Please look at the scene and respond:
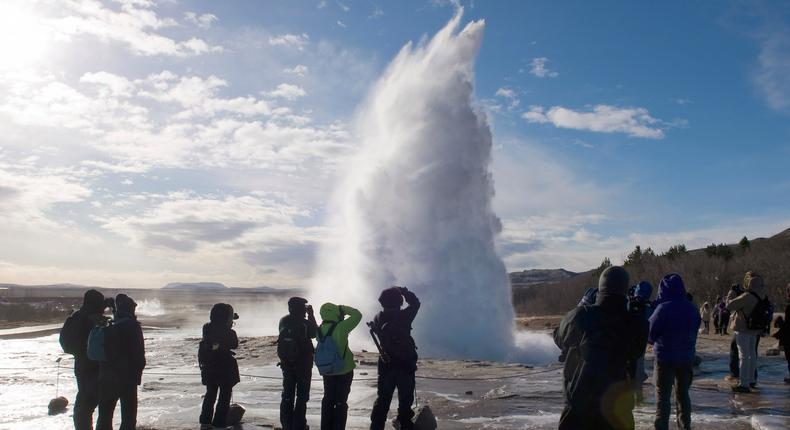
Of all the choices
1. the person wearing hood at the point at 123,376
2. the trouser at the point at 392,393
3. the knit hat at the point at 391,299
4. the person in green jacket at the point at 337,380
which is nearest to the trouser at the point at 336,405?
the person in green jacket at the point at 337,380

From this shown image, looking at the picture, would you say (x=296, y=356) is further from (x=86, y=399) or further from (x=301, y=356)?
(x=86, y=399)

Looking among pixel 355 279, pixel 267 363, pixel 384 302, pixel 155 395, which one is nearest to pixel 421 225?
pixel 355 279

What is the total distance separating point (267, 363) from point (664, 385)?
14.3 meters

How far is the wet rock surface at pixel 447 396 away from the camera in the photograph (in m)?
9.17

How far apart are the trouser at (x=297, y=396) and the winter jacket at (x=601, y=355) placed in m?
4.15

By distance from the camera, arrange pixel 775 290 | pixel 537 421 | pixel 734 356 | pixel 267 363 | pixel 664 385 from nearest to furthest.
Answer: pixel 664 385 < pixel 537 421 < pixel 734 356 < pixel 267 363 < pixel 775 290

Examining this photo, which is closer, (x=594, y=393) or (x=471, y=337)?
(x=594, y=393)

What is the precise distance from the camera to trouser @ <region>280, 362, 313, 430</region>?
26.1 feet

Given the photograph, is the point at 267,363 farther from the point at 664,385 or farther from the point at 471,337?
the point at 664,385

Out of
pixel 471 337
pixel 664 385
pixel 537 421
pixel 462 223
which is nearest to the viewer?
pixel 664 385

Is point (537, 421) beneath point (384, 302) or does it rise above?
beneath

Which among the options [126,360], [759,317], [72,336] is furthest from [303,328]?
[759,317]

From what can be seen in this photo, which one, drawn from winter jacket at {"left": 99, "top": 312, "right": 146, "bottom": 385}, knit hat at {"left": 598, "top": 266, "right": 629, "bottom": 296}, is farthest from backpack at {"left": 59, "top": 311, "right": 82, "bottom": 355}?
knit hat at {"left": 598, "top": 266, "right": 629, "bottom": 296}

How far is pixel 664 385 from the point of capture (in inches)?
280
